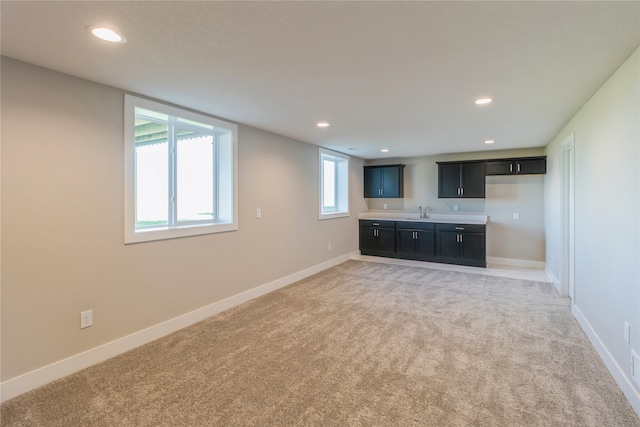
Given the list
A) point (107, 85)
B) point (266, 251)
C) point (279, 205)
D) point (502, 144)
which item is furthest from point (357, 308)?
point (502, 144)

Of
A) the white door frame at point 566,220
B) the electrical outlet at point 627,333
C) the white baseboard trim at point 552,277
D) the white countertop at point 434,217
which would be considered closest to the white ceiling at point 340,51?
the white door frame at point 566,220

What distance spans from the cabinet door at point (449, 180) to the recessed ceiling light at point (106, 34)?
231 inches

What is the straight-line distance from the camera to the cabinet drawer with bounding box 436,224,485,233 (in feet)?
18.9

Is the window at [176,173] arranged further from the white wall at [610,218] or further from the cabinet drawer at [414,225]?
the cabinet drawer at [414,225]

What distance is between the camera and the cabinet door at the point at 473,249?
18.9 feet

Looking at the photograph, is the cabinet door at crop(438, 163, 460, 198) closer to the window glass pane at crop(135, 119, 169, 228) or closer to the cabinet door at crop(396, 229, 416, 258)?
the cabinet door at crop(396, 229, 416, 258)

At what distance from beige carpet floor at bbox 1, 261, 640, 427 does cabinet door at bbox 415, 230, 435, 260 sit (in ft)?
8.16

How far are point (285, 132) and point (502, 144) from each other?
370 centimetres

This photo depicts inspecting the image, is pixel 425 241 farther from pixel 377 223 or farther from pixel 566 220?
pixel 566 220

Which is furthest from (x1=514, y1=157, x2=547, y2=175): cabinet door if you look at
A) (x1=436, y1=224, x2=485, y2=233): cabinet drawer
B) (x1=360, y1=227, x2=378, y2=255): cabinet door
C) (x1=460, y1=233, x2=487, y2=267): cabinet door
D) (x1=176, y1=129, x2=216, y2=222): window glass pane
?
(x1=176, y1=129, x2=216, y2=222): window glass pane

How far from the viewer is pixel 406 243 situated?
654 centimetres

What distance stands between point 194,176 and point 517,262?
5.90 meters

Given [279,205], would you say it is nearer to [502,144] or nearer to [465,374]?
[465,374]

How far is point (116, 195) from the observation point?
8.86 feet
